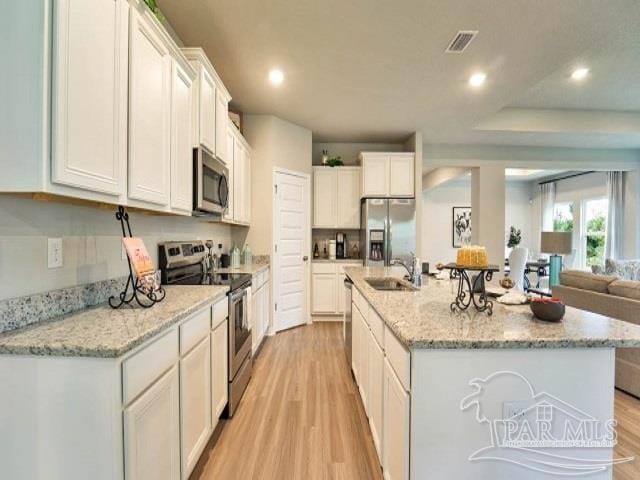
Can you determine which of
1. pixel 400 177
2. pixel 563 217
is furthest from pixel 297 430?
pixel 563 217

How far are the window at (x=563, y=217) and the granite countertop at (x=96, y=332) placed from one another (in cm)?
912

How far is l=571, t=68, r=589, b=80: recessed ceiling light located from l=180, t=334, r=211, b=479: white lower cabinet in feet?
13.9

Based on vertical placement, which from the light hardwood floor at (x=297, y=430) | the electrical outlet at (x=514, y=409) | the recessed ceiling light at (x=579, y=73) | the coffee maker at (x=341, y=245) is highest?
the recessed ceiling light at (x=579, y=73)

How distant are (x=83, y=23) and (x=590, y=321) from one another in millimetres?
2307

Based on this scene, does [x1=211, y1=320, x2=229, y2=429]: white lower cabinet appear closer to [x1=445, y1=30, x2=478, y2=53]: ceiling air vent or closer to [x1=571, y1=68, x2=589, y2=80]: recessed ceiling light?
[x1=445, y1=30, x2=478, y2=53]: ceiling air vent

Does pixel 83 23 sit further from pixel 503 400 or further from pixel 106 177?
pixel 503 400

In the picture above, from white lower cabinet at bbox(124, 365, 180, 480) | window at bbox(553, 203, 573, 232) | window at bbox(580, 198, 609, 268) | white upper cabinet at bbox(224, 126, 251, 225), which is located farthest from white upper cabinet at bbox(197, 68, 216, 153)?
window at bbox(553, 203, 573, 232)

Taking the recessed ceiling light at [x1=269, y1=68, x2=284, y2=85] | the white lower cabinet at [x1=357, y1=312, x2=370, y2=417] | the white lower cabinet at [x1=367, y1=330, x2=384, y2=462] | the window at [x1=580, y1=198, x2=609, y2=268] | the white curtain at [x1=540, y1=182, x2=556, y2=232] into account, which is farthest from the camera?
the white curtain at [x1=540, y1=182, x2=556, y2=232]

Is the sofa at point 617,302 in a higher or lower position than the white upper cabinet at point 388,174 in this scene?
lower

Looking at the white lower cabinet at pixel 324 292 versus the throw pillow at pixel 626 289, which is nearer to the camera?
the throw pillow at pixel 626 289

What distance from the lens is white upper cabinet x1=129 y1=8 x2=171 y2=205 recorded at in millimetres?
1451

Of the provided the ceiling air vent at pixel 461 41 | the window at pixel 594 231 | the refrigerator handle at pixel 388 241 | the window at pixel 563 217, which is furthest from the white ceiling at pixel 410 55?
the window at pixel 563 217

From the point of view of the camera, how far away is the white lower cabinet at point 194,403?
Result: 1.48 m

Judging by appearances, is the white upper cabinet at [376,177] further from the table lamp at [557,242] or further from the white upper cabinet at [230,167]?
the table lamp at [557,242]
